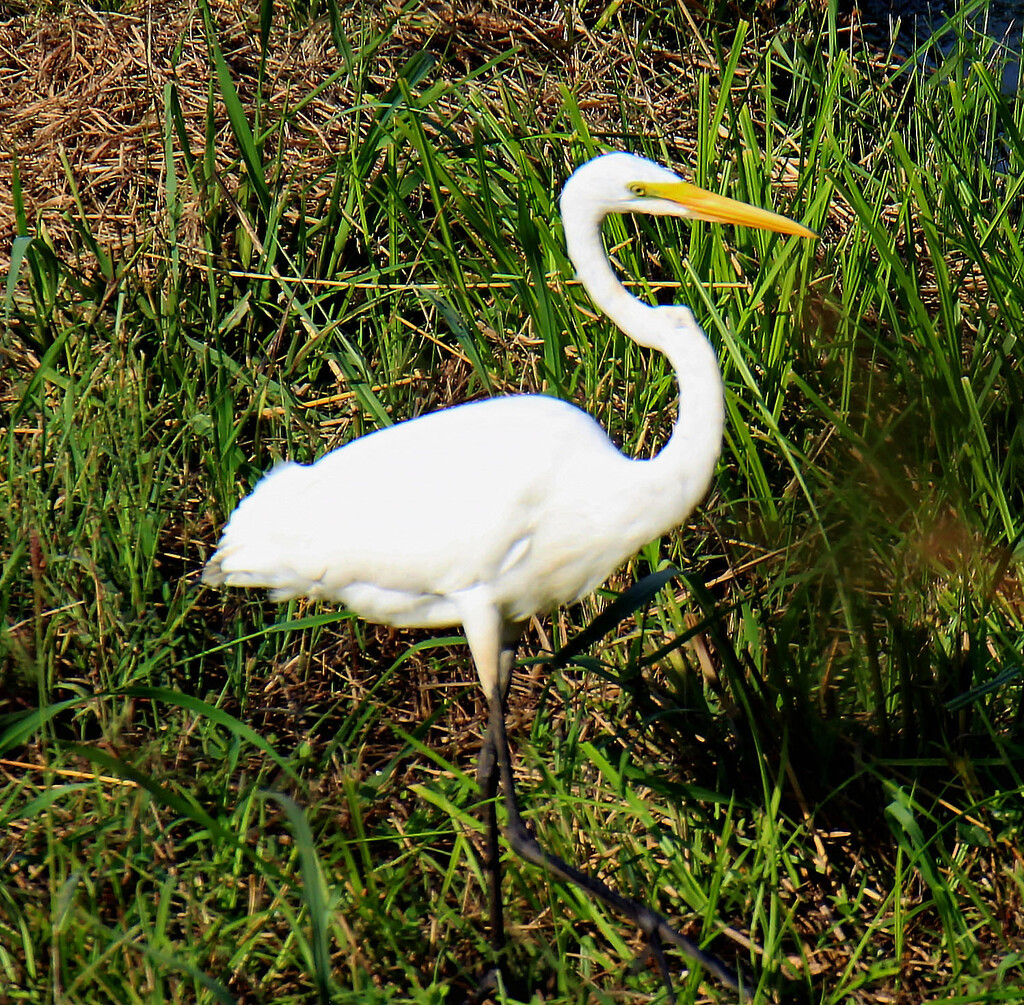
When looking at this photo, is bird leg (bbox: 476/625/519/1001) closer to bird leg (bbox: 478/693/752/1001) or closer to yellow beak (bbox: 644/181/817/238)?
bird leg (bbox: 478/693/752/1001)

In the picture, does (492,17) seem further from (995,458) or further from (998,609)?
(998,609)

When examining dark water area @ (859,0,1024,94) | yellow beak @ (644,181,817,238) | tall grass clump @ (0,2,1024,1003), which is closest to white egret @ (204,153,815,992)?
yellow beak @ (644,181,817,238)

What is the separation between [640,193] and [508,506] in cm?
65

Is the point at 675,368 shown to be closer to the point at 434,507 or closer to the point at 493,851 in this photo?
the point at 434,507

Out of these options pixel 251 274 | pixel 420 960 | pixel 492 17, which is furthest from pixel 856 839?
pixel 492 17

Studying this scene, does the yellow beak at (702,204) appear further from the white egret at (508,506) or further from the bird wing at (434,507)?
the bird wing at (434,507)

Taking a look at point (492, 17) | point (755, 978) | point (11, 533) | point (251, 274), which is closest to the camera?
point (755, 978)

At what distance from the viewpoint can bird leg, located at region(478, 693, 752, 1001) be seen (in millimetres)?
2158

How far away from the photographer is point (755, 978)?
90.3 inches

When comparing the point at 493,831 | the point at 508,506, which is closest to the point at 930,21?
the point at 508,506

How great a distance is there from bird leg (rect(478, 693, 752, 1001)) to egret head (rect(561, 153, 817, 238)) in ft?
3.28

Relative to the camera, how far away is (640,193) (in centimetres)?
231

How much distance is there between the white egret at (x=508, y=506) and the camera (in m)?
2.26

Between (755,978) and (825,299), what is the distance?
1.60 metres
